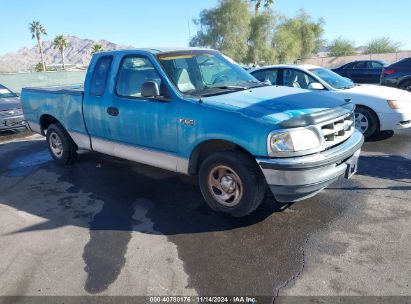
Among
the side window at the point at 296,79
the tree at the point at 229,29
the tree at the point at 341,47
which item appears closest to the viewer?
the side window at the point at 296,79

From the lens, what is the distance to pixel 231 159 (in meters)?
3.75

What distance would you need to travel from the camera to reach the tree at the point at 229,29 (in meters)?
40.3

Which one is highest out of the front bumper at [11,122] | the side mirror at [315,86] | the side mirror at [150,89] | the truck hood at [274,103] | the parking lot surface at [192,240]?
the side mirror at [150,89]

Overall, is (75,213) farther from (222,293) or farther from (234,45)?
(234,45)

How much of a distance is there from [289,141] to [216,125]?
2.59 ft

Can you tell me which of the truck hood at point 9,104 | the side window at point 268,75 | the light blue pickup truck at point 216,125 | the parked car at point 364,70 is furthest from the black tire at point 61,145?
the parked car at point 364,70

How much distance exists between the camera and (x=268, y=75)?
314 inches

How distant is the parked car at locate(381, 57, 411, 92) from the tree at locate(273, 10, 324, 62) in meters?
32.4

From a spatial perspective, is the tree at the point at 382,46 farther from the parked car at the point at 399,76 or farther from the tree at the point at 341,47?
the parked car at the point at 399,76

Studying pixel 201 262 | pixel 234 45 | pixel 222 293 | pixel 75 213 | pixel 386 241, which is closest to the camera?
pixel 222 293

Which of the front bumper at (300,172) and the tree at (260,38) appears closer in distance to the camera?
the front bumper at (300,172)

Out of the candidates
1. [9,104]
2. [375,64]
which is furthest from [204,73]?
[375,64]

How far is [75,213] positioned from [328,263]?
301cm

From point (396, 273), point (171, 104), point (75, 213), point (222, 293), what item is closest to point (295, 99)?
point (171, 104)
